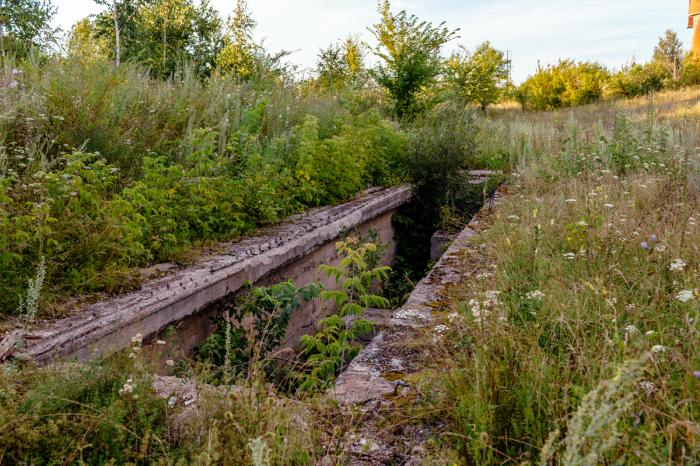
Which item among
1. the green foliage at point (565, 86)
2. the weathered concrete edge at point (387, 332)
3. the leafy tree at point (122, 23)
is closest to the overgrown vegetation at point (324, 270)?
the weathered concrete edge at point (387, 332)

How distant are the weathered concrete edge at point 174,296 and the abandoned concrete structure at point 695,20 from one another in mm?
34615

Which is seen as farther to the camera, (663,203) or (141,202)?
(663,203)

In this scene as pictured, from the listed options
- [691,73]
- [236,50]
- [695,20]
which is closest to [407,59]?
[236,50]

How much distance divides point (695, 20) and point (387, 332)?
38751mm

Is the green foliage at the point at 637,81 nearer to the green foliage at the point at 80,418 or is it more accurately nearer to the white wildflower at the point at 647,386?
the white wildflower at the point at 647,386

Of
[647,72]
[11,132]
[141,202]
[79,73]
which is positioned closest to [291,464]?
[141,202]

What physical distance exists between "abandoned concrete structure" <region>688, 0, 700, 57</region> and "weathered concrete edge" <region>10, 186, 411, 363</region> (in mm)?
34615

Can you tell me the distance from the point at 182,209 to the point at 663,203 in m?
3.92

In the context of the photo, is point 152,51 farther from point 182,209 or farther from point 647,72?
point 647,72

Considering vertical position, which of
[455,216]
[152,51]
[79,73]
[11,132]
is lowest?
[455,216]

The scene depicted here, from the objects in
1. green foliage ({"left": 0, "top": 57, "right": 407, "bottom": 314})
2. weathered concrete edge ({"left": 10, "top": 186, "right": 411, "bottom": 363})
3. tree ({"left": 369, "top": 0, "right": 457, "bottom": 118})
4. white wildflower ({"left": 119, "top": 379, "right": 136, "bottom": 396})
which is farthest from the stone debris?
tree ({"left": 369, "top": 0, "right": 457, "bottom": 118})

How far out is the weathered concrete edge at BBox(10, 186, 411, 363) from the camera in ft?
8.47

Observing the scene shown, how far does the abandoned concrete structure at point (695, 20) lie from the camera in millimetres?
32094

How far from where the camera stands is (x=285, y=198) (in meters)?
5.25
